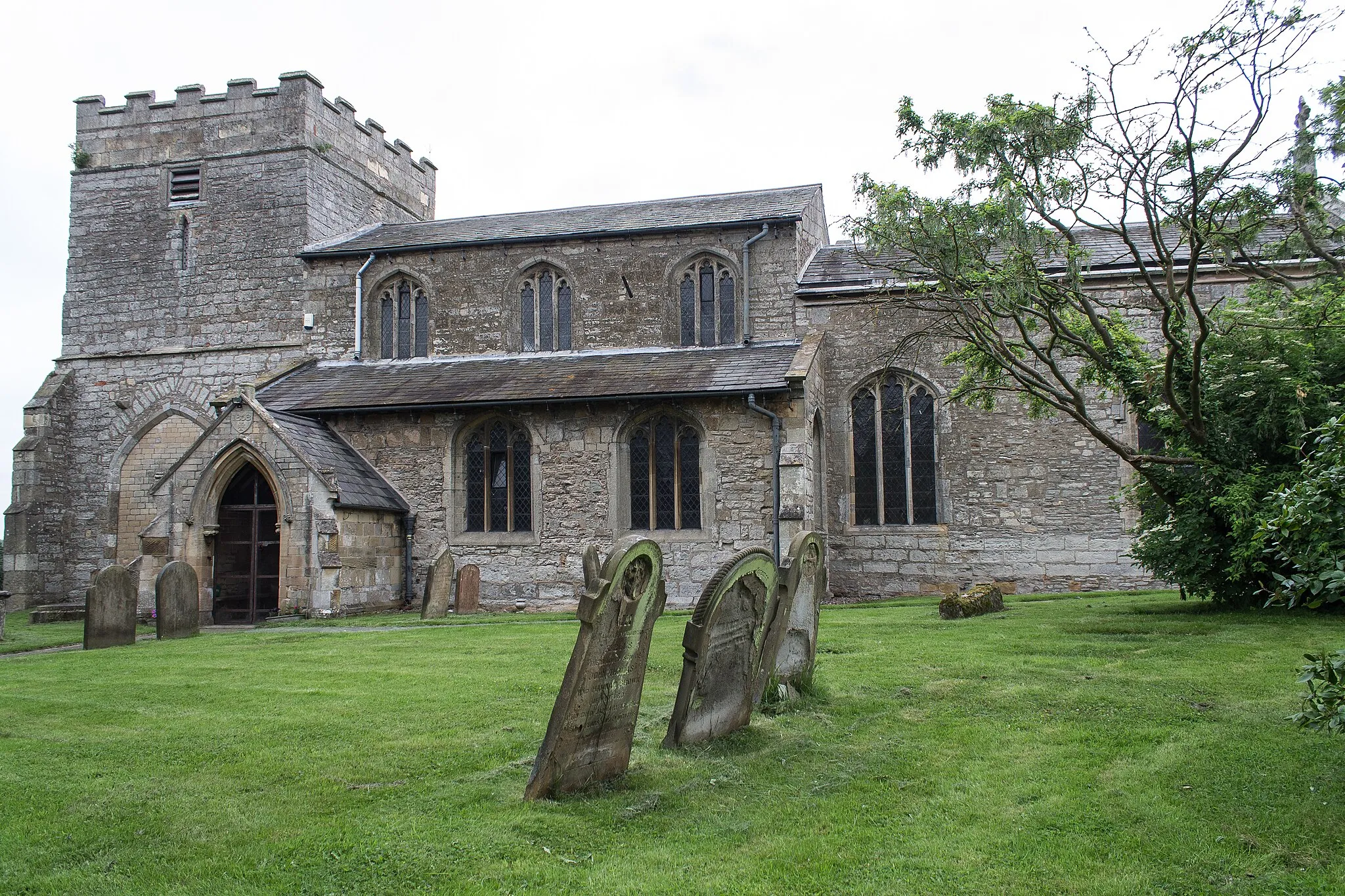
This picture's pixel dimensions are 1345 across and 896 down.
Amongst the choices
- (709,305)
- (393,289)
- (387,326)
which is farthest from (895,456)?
(393,289)

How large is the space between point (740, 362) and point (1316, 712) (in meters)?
14.3

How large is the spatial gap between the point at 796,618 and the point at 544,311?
14.3 metres

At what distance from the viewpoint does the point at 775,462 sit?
1808cm

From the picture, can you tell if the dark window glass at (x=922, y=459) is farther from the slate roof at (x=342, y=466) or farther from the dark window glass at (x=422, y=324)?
the dark window glass at (x=422, y=324)

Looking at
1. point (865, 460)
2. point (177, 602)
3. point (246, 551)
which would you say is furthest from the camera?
point (865, 460)

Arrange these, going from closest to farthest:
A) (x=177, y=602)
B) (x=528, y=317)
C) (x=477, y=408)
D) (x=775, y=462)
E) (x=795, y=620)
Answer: (x=795, y=620)
(x=177, y=602)
(x=775, y=462)
(x=477, y=408)
(x=528, y=317)

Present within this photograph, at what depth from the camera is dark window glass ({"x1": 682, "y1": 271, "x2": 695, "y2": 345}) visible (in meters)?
20.7

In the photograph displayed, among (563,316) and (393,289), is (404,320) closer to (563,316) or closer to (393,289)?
(393,289)

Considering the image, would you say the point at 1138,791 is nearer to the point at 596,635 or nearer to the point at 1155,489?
the point at 596,635

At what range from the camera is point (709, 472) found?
18578mm

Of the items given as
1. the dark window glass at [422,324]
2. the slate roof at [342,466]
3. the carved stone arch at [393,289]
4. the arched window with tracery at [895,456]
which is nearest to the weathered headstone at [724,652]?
the slate roof at [342,466]

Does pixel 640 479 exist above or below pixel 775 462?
below

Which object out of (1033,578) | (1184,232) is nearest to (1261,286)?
(1184,232)

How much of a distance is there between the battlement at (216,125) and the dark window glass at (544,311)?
22.8ft
